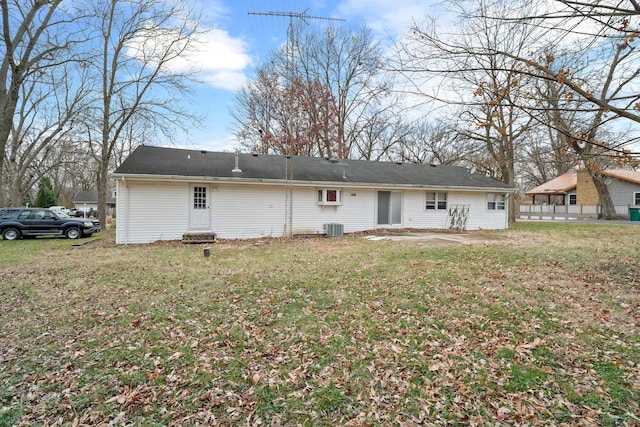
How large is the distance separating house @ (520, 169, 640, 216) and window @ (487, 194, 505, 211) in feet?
33.9

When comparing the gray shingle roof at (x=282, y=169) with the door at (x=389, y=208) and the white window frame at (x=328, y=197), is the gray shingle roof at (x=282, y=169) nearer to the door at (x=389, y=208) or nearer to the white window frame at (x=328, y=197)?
the white window frame at (x=328, y=197)

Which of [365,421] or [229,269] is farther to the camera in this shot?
[229,269]

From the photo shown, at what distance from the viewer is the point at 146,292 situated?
19.0ft

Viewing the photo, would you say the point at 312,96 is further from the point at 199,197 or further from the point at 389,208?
the point at 199,197

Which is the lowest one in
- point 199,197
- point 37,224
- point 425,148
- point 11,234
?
point 11,234

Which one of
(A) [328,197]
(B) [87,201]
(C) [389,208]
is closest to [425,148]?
(C) [389,208]

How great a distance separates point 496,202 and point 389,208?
249 inches

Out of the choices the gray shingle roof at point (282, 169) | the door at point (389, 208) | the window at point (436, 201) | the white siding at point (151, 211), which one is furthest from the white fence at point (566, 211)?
the white siding at point (151, 211)

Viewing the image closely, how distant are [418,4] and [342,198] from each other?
387 inches

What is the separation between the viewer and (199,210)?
12.3 meters

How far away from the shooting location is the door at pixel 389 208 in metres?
15.1

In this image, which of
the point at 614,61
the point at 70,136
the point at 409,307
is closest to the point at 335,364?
the point at 409,307

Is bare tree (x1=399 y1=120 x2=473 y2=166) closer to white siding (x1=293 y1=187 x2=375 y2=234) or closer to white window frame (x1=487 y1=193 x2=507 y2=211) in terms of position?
white window frame (x1=487 y1=193 x2=507 y2=211)

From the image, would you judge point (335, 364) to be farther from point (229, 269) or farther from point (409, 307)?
point (229, 269)
